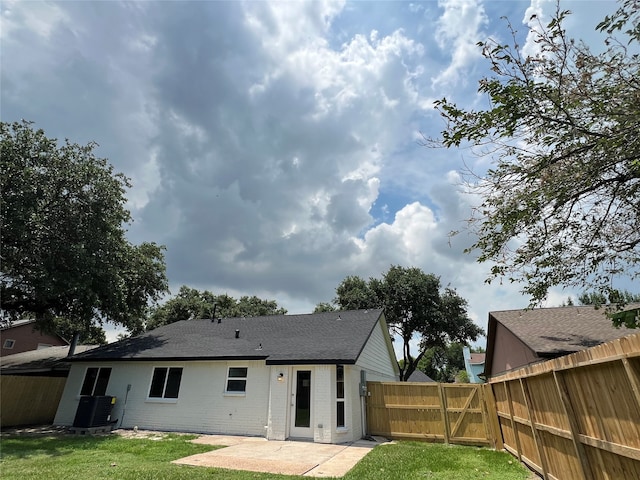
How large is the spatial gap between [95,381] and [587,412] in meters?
18.1

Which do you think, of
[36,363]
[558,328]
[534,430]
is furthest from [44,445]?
[558,328]

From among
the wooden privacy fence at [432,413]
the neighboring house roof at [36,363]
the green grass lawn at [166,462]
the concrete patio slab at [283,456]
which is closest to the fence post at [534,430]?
the green grass lawn at [166,462]

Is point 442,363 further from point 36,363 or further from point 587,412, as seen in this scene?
point 587,412

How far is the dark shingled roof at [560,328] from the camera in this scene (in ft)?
40.9

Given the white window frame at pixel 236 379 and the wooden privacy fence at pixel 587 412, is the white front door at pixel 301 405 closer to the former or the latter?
the white window frame at pixel 236 379

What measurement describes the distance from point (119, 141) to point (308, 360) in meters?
11.4

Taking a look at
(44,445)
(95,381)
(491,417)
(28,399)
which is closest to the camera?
(44,445)

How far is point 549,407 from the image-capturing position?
5.16 m

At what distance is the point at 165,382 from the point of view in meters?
13.7

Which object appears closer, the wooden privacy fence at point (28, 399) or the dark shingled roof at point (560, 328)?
the dark shingled roof at point (560, 328)

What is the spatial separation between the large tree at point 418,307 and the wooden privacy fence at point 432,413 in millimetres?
19943

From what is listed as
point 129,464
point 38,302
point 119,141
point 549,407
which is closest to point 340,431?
point 129,464

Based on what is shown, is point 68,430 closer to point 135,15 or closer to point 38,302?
point 38,302

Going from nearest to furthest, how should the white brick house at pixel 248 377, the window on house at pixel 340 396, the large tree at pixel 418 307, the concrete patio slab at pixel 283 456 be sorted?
the concrete patio slab at pixel 283 456 < the window on house at pixel 340 396 < the white brick house at pixel 248 377 < the large tree at pixel 418 307
